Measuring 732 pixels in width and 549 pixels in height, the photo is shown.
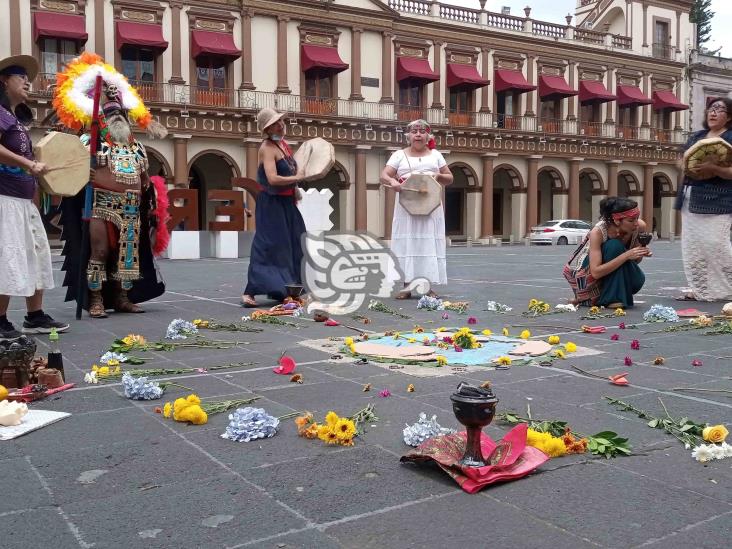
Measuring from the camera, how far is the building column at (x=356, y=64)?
2895cm

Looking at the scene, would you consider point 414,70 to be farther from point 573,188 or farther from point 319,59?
point 573,188

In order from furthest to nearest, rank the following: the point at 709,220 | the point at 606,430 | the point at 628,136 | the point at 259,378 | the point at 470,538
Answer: the point at 628,136 → the point at 709,220 → the point at 259,378 → the point at 606,430 → the point at 470,538

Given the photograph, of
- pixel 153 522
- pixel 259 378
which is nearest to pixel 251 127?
pixel 259 378

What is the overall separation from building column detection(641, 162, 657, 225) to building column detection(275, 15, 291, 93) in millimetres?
20018

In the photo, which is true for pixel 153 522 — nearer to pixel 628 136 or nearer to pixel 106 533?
pixel 106 533

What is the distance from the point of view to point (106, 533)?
2.06 m

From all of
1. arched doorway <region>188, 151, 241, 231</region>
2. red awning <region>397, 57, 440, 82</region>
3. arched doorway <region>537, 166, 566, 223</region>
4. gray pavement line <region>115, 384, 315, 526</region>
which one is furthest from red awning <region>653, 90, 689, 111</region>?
gray pavement line <region>115, 384, 315, 526</region>

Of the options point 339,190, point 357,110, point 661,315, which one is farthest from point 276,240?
point 339,190

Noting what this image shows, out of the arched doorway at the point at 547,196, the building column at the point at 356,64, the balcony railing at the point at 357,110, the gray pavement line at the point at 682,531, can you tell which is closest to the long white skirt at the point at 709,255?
the gray pavement line at the point at 682,531

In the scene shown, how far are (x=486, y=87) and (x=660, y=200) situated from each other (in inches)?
557

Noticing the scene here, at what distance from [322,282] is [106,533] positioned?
5.85 meters

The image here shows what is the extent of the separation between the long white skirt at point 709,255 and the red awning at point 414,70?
23104 mm

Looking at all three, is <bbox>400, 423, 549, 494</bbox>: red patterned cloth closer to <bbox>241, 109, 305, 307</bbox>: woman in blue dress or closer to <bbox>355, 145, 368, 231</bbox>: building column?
<bbox>241, 109, 305, 307</bbox>: woman in blue dress

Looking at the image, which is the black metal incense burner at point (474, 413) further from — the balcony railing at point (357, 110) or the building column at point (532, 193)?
the building column at point (532, 193)
